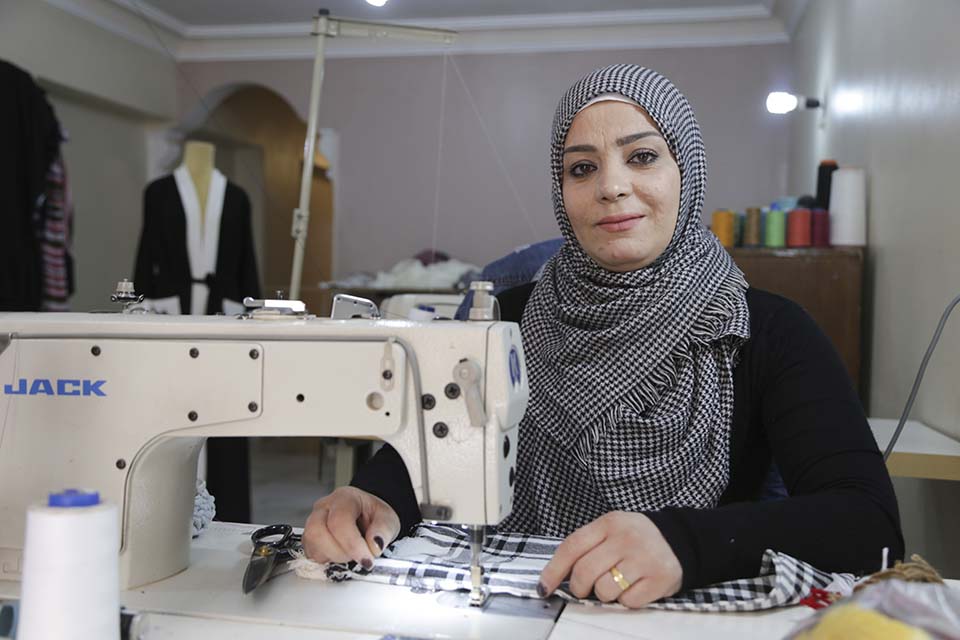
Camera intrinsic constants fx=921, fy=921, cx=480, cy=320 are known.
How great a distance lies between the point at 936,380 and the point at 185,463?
1.67 metres

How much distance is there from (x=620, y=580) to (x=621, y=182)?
596mm

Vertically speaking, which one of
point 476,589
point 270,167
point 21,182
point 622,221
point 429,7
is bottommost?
point 476,589

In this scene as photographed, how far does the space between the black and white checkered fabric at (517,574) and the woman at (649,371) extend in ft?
0.18

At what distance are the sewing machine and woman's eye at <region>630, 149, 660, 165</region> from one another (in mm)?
434

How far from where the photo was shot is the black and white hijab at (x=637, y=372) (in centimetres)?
129

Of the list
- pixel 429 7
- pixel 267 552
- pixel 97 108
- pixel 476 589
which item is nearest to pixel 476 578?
pixel 476 589

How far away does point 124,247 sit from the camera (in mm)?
5707

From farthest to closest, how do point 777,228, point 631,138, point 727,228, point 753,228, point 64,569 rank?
point 727,228 < point 753,228 < point 777,228 < point 631,138 < point 64,569

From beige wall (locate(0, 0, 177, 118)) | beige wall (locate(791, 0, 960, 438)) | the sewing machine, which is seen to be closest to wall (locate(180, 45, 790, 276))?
beige wall (locate(0, 0, 177, 118))

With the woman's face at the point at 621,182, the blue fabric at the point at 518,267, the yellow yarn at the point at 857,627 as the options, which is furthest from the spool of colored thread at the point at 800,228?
the yellow yarn at the point at 857,627

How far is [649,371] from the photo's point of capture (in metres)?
1.29

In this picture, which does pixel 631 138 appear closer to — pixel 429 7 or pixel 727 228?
pixel 727 228

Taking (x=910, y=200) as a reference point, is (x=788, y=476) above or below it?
below

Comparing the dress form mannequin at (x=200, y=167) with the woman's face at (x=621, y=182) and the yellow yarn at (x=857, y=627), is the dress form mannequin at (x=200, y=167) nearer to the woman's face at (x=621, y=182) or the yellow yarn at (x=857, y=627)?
the woman's face at (x=621, y=182)
